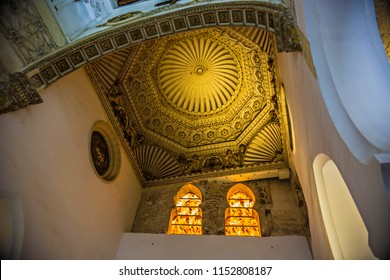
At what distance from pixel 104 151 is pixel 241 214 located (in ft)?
12.0

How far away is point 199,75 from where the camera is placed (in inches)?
358

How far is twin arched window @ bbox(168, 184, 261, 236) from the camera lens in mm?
7348

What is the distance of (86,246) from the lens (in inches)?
241

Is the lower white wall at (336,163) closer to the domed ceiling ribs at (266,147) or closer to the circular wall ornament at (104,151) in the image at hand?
the domed ceiling ribs at (266,147)

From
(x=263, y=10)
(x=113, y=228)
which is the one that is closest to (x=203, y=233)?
(x=113, y=228)

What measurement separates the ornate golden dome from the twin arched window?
2389 mm

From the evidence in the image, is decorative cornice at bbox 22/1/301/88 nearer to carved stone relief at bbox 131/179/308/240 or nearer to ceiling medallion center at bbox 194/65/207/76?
ceiling medallion center at bbox 194/65/207/76

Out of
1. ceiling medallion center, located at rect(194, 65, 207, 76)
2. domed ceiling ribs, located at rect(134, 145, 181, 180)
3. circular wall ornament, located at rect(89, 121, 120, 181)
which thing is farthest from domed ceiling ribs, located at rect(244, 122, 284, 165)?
circular wall ornament, located at rect(89, 121, 120, 181)

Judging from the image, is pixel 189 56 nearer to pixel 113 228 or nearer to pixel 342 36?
pixel 113 228

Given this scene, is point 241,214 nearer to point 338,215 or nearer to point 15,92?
point 338,215

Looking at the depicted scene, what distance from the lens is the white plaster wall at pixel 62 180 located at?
4.95 metres

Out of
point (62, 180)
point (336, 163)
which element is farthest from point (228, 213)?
point (336, 163)

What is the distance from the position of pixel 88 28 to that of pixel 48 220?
150 inches
